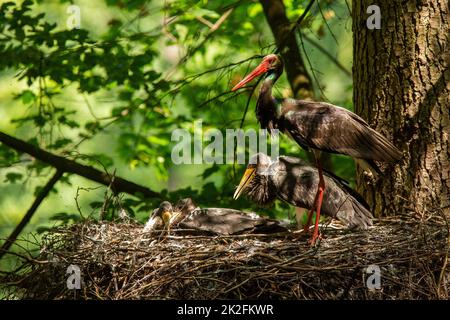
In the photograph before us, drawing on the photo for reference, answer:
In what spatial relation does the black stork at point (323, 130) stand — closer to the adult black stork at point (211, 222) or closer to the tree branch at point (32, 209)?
the adult black stork at point (211, 222)

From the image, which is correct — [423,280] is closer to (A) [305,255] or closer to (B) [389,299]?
(B) [389,299]

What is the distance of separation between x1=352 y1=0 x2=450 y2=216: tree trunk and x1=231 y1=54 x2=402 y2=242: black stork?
22 cm

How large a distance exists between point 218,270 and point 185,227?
4.22ft

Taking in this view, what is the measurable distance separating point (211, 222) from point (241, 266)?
4.00ft

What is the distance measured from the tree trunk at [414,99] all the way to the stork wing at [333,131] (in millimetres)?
244

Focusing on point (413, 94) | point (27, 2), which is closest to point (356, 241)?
point (413, 94)

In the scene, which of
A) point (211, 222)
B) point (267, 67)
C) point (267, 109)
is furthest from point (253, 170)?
point (267, 67)

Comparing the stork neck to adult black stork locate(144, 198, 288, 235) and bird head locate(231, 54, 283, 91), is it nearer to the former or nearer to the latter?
bird head locate(231, 54, 283, 91)

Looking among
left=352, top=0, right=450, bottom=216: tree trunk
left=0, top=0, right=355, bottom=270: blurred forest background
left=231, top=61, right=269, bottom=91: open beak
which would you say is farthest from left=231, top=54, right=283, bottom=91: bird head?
left=352, top=0, right=450, bottom=216: tree trunk

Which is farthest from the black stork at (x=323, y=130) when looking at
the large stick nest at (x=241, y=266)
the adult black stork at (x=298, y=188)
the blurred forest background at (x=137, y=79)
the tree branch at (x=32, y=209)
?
the tree branch at (x=32, y=209)

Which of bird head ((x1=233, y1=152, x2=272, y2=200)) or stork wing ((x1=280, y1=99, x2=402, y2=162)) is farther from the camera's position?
bird head ((x1=233, y1=152, x2=272, y2=200))

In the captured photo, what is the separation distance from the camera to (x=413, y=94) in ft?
23.3

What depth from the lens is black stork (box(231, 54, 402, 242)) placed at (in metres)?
7.02

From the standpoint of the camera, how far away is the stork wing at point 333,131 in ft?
23.0
